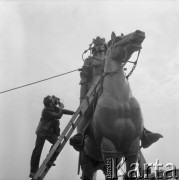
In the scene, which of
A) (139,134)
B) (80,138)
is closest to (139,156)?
(139,134)

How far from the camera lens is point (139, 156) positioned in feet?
27.2

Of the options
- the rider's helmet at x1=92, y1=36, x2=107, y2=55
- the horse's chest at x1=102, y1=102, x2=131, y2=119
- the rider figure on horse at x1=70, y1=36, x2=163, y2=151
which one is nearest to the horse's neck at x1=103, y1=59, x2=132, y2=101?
the horse's chest at x1=102, y1=102, x2=131, y2=119

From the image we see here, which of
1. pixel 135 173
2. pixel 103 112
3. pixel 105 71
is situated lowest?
pixel 135 173

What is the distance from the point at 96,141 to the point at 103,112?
27.6 inches

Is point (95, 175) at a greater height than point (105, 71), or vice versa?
point (105, 71)

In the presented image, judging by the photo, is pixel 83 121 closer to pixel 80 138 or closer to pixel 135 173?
pixel 80 138

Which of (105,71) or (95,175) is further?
(95,175)

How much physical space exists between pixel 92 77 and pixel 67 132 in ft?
5.48

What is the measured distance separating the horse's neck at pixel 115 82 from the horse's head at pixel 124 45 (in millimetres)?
176

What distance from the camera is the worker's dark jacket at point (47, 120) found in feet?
31.1

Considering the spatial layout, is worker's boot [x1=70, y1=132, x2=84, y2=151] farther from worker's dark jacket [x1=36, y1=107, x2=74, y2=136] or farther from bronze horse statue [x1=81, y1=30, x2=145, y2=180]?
worker's dark jacket [x1=36, y1=107, x2=74, y2=136]

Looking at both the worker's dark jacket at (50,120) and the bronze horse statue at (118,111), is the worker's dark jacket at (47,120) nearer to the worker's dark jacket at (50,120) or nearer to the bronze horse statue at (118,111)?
the worker's dark jacket at (50,120)

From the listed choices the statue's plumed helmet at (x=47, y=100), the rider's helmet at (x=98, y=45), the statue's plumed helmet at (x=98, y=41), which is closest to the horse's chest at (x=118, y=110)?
the statue's plumed helmet at (x=47, y=100)

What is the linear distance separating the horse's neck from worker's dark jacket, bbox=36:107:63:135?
190 centimetres
